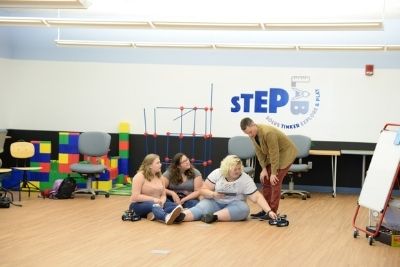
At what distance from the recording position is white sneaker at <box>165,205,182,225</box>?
24.4ft

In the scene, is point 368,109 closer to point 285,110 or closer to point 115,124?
point 285,110

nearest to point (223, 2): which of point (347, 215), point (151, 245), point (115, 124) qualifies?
point (115, 124)

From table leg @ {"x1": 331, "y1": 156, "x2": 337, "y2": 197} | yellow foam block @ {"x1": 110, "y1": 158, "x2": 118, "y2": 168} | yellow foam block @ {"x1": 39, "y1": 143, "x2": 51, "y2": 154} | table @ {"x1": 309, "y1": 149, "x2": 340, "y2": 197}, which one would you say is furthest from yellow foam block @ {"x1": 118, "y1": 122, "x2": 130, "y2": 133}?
table leg @ {"x1": 331, "y1": 156, "x2": 337, "y2": 197}

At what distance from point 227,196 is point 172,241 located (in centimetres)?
166

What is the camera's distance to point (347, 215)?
8836mm

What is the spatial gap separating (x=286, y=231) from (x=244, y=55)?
5111 millimetres

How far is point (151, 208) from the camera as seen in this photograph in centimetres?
781

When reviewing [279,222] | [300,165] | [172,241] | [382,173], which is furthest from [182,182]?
[300,165]

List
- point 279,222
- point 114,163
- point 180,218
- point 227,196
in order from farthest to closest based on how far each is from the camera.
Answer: point 114,163
point 227,196
point 279,222
point 180,218

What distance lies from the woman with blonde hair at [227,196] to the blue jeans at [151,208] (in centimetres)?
24

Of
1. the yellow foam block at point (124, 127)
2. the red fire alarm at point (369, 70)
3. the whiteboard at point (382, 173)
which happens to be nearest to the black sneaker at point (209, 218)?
the whiteboard at point (382, 173)

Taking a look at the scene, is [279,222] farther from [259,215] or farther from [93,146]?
[93,146]

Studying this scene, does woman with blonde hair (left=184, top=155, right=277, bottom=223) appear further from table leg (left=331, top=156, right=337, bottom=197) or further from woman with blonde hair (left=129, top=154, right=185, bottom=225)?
table leg (left=331, top=156, right=337, bottom=197)

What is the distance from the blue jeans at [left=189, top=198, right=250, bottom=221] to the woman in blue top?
0.22m
